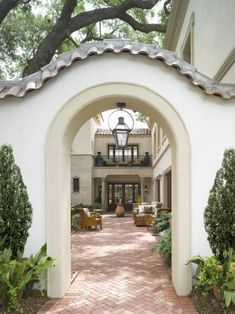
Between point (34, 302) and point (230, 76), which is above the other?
point (230, 76)

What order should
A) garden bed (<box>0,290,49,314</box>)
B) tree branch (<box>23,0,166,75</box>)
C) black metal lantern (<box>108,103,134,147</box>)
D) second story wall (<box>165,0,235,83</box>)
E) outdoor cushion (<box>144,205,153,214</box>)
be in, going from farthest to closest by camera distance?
outdoor cushion (<box>144,205,153,214</box>) → tree branch (<box>23,0,166,75</box>) → black metal lantern (<box>108,103,134,147</box>) → second story wall (<box>165,0,235,83</box>) → garden bed (<box>0,290,49,314</box>)

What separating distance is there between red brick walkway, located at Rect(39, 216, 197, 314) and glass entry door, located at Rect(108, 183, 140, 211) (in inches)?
790

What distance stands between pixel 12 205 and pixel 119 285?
9.16 ft

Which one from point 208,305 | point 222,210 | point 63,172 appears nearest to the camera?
point 208,305

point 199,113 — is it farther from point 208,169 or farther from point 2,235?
point 2,235

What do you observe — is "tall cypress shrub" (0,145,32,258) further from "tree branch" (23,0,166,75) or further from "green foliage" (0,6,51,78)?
"green foliage" (0,6,51,78)

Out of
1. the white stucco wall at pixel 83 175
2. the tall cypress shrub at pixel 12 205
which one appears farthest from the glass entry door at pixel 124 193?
the tall cypress shrub at pixel 12 205

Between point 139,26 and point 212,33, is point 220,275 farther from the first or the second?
point 139,26

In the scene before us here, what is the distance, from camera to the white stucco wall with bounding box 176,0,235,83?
7.27 meters

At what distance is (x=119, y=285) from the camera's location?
21.9 feet

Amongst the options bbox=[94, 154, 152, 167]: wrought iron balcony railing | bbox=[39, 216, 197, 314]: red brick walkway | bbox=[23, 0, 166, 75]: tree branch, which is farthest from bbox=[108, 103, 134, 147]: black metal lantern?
bbox=[94, 154, 152, 167]: wrought iron balcony railing

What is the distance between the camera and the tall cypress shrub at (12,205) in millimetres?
5457

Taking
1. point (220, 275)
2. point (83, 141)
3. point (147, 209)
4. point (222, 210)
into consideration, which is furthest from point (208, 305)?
point (83, 141)

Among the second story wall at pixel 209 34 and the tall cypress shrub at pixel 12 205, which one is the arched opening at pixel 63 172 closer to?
the tall cypress shrub at pixel 12 205
